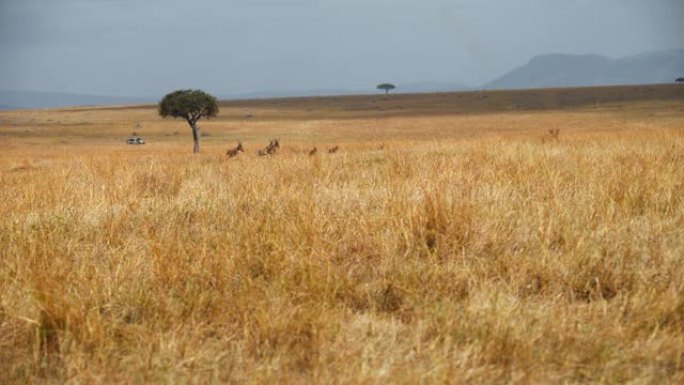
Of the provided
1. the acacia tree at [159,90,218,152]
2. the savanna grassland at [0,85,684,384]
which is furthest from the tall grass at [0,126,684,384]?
the acacia tree at [159,90,218,152]

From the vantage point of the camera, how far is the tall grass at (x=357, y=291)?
274cm

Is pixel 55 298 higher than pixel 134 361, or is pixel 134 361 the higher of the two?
pixel 55 298

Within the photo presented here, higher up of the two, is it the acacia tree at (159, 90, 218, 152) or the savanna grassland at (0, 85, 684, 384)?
the acacia tree at (159, 90, 218, 152)

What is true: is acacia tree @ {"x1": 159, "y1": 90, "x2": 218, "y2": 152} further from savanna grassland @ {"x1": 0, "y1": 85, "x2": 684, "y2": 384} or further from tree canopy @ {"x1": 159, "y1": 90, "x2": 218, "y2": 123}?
savanna grassland @ {"x1": 0, "y1": 85, "x2": 684, "y2": 384}

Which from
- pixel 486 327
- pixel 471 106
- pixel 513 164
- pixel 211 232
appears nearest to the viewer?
pixel 486 327

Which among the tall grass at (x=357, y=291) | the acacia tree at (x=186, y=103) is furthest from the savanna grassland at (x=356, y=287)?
the acacia tree at (x=186, y=103)

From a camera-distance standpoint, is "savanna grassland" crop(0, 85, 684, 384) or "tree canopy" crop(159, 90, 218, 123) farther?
"tree canopy" crop(159, 90, 218, 123)

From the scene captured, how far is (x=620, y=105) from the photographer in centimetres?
9112

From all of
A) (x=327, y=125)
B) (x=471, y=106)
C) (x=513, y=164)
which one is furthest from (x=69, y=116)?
(x=513, y=164)

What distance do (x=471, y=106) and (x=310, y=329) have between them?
368 feet

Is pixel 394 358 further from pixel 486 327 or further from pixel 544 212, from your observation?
pixel 544 212

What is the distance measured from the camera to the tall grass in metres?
2.74

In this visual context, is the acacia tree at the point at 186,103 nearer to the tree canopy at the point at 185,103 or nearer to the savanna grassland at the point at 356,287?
the tree canopy at the point at 185,103

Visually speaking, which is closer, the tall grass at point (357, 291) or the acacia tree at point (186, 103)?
the tall grass at point (357, 291)
